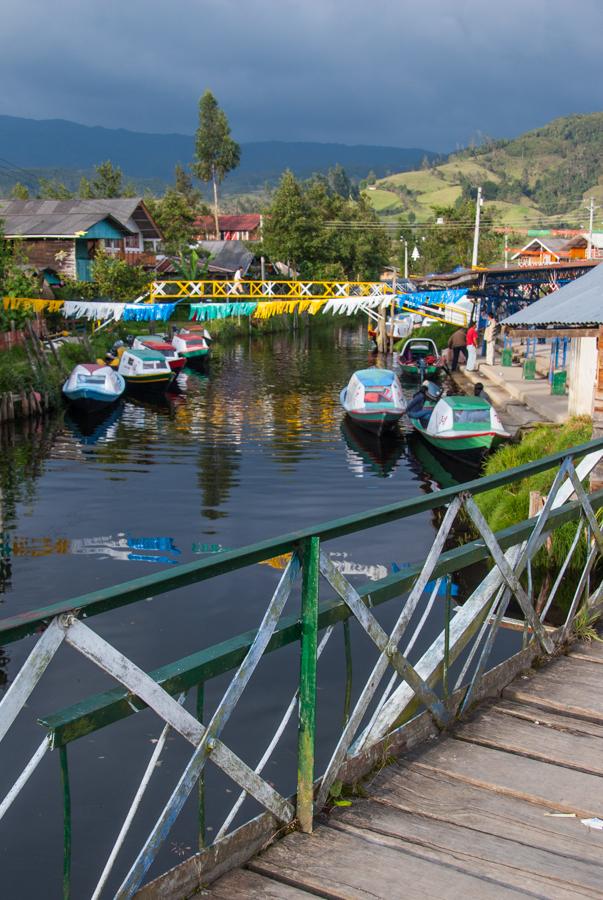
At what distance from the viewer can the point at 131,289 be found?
54562 mm

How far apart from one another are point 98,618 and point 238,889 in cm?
1074

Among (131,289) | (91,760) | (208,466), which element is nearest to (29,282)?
(208,466)

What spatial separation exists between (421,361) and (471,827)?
39.9 m

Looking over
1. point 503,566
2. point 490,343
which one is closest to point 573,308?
point 503,566

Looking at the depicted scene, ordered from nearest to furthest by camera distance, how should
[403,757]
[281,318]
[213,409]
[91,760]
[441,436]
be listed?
[403,757]
[91,760]
[441,436]
[213,409]
[281,318]

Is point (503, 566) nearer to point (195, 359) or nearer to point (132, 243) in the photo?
point (195, 359)

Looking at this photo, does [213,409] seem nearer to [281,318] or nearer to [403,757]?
[403,757]

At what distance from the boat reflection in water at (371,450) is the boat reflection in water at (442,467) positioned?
71 cm

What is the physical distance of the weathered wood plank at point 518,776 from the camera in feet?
14.5

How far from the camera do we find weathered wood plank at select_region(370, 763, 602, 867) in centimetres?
406

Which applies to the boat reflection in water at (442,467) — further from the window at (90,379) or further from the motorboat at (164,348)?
the motorboat at (164,348)

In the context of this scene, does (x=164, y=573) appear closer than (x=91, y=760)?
Yes

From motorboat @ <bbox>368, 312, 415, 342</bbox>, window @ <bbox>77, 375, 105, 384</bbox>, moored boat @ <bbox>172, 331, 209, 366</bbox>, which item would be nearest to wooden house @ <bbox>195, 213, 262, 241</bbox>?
motorboat @ <bbox>368, 312, 415, 342</bbox>

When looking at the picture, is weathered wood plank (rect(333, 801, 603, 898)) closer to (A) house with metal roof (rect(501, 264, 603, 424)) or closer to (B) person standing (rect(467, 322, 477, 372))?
(A) house with metal roof (rect(501, 264, 603, 424))
